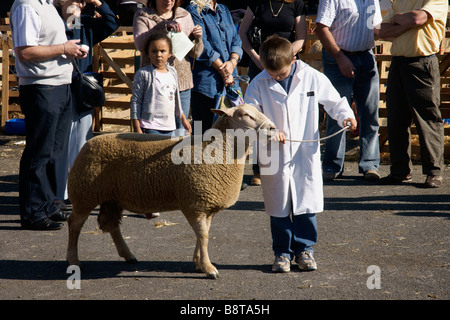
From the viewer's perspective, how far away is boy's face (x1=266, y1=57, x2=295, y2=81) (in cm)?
441

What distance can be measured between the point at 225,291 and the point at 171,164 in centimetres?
101

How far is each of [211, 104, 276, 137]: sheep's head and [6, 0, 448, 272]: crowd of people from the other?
102 millimetres

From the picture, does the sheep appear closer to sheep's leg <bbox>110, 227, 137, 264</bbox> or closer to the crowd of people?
sheep's leg <bbox>110, 227, 137, 264</bbox>

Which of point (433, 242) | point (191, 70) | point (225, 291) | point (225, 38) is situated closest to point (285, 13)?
point (225, 38)

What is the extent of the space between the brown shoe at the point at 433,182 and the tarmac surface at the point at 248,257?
0.66ft

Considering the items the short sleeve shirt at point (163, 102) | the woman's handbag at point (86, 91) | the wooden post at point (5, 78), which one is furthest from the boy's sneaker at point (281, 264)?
the wooden post at point (5, 78)

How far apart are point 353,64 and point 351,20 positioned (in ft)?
1.69

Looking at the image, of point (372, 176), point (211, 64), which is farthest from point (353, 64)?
point (211, 64)

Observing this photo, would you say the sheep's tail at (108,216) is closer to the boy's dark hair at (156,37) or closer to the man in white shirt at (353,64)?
the boy's dark hair at (156,37)

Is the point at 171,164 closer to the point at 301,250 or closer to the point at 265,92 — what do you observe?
the point at 265,92

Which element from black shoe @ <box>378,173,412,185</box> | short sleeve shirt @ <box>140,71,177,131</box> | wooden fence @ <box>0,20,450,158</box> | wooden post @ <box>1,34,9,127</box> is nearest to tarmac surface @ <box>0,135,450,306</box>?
black shoe @ <box>378,173,412,185</box>

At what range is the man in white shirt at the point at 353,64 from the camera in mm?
7199

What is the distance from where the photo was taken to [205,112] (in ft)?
22.7

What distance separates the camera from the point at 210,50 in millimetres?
6727
